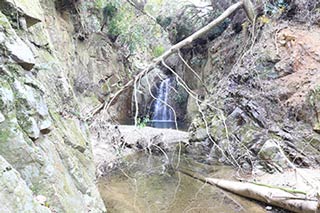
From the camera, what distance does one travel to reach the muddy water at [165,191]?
4.92 meters

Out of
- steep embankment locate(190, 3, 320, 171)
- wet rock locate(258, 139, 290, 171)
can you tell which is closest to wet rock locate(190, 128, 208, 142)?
steep embankment locate(190, 3, 320, 171)

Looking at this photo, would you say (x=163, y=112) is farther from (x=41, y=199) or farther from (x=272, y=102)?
(x=41, y=199)

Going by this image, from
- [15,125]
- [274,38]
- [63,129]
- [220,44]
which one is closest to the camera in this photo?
[15,125]

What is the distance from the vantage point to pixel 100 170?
714 centimetres

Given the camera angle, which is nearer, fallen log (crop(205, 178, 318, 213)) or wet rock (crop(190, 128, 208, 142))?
fallen log (crop(205, 178, 318, 213))

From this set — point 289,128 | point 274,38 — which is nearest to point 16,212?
point 289,128

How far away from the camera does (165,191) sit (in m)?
5.75

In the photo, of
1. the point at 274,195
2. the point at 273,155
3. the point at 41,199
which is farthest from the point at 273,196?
the point at 41,199

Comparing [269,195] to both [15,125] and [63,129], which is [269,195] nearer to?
[63,129]

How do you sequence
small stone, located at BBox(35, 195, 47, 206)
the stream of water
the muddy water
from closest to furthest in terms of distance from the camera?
small stone, located at BBox(35, 195, 47, 206) < the muddy water < the stream of water

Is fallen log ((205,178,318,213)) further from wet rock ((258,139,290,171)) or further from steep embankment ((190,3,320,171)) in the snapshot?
wet rock ((258,139,290,171))

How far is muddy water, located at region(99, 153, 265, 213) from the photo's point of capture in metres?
4.92

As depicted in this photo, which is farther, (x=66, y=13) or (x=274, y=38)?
(x=66, y=13)

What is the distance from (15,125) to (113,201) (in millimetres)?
3204
